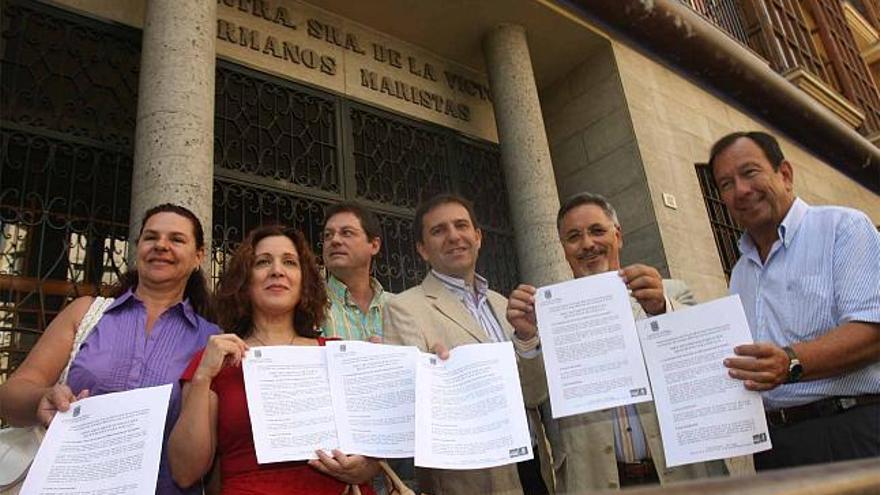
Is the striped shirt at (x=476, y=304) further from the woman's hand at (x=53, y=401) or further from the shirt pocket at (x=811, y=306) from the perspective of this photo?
the woman's hand at (x=53, y=401)

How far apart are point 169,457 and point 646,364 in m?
1.64

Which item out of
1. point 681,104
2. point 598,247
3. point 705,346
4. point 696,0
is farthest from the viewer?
point 696,0

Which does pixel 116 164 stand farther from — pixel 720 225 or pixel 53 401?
pixel 720 225

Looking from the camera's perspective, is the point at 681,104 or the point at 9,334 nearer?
the point at 9,334

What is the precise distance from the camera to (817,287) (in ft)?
7.32

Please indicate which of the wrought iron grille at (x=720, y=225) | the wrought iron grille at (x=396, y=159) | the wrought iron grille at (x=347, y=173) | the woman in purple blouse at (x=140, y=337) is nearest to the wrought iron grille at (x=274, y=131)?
the wrought iron grille at (x=347, y=173)

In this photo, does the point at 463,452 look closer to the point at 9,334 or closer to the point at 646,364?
the point at 646,364

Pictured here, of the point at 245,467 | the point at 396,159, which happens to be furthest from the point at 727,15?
the point at 245,467

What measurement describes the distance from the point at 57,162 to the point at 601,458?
532 centimetres

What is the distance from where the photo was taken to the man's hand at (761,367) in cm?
194

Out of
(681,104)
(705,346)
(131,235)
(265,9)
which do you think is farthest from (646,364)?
(681,104)

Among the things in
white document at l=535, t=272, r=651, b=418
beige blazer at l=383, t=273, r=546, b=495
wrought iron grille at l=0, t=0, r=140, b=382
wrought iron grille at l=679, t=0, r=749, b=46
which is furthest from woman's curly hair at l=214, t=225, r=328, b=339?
wrought iron grille at l=679, t=0, r=749, b=46

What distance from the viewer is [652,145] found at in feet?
26.1

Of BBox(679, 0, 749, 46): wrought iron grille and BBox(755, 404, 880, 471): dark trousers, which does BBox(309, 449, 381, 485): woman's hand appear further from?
BBox(679, 0, 749, 46): wrought iron grille
